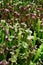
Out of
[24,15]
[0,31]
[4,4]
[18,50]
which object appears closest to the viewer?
[18,50]

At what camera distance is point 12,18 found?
4.02 metres

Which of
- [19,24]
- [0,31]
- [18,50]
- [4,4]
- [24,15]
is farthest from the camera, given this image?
[4,4]

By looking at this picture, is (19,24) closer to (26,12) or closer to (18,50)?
(26,12)

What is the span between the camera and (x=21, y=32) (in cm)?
353

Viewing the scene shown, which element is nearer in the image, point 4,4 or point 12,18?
point 12,18

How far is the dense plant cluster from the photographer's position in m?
3.24

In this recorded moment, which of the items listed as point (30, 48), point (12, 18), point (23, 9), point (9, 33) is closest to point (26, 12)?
point (23, 9)

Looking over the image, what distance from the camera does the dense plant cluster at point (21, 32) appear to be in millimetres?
3244

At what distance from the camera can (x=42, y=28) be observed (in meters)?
3.81

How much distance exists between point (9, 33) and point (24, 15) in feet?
2.07

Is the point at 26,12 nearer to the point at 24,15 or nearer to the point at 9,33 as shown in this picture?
the point at 24,15

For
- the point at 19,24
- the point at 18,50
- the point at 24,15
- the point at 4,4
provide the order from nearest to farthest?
the point at 18,50, the point at 19,24, the point at 24,15, the point at 4,4

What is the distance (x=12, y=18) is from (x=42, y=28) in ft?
1.82

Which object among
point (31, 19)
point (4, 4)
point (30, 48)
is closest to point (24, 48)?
point (30, 48)
